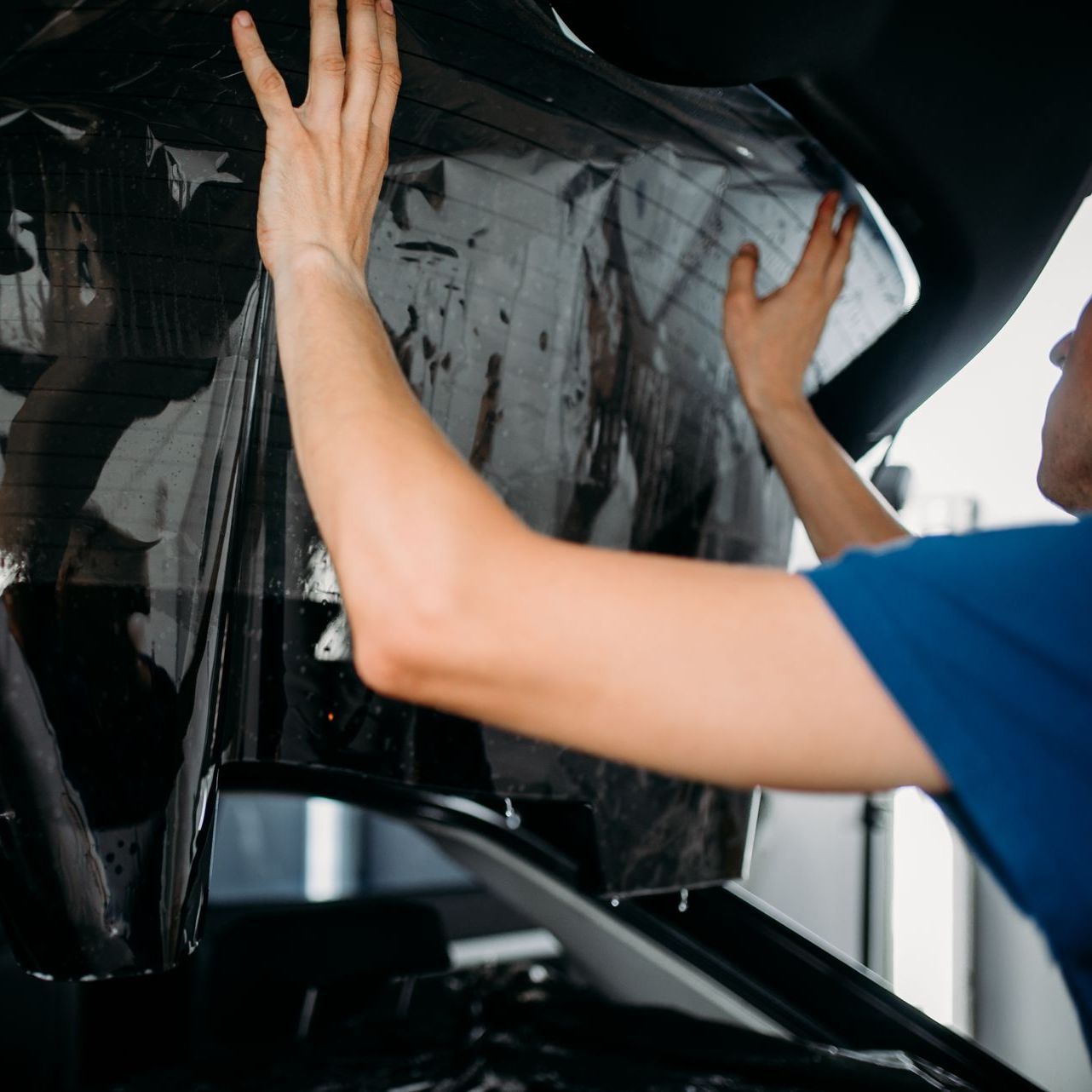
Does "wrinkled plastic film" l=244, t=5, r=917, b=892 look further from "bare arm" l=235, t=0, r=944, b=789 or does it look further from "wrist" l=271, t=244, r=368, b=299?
"bare arm" l=235, t=0, r=944, b=789

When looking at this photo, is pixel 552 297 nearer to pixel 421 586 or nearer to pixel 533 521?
pixel 533 521

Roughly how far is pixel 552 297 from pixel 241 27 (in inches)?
10.4

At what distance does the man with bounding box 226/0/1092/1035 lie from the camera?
438 millimetres

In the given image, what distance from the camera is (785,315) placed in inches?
36.0

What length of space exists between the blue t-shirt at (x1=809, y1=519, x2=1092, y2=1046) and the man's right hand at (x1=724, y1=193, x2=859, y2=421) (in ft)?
1.57

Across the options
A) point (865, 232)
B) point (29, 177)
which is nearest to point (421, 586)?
point (29, 177)

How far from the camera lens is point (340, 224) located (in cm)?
62

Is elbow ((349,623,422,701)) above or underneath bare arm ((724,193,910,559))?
underneath

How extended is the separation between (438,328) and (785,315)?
0.35 meters

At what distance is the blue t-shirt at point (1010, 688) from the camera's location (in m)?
0.43

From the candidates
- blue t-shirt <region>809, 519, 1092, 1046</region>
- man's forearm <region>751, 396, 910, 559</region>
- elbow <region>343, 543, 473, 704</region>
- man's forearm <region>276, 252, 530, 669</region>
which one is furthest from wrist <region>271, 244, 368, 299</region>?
man's forearm <region>751, 396, 910, 559</region>

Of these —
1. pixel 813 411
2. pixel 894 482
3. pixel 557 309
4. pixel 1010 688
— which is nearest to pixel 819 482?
pixel 813 411

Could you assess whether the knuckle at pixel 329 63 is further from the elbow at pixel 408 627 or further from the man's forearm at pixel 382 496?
the elbow at pixel 408 627

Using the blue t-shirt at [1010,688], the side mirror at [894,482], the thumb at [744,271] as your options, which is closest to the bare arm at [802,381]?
the thumb at [744,271]
